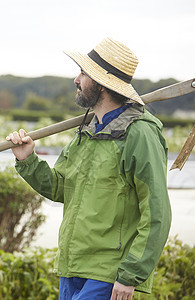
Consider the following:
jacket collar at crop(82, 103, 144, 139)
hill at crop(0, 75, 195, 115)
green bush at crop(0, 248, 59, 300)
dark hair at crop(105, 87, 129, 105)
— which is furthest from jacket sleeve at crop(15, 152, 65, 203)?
hill at crop(0, 75, 195, 115)

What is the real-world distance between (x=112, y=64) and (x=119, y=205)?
0.64 m

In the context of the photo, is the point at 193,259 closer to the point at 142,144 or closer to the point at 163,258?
the point at 163,258

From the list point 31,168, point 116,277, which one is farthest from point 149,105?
point 116,277

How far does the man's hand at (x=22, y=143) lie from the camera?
2498 mm

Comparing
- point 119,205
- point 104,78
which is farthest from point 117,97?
point 119,205

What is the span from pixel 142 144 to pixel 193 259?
1847 mm

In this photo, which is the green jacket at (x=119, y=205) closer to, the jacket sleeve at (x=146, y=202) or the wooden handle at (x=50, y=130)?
the jacket sleeve at (x=146, y=202)

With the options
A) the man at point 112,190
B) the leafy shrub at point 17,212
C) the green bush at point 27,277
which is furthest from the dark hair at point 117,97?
the leafy shrub at point 17,212

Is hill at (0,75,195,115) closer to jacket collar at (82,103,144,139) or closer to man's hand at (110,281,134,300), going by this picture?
jacket collar at (82,103,144,139)

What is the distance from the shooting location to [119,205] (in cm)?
222

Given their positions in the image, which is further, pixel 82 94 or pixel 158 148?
pixel 82 94

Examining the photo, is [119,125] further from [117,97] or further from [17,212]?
[17,212]

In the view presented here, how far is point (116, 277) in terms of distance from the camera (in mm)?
2178

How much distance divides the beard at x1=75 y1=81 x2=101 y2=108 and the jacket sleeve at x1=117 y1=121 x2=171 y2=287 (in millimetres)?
258
